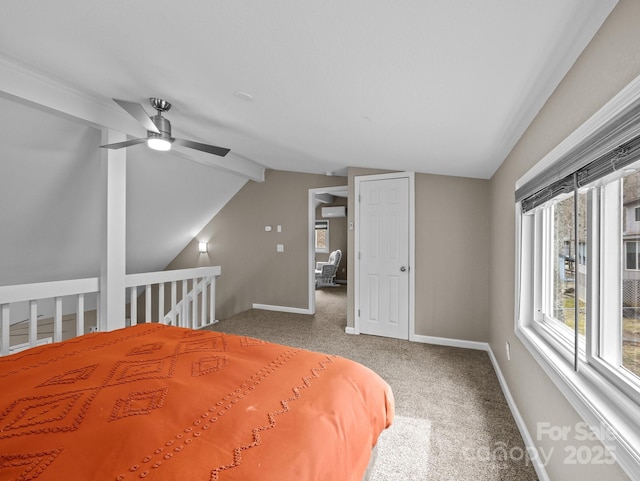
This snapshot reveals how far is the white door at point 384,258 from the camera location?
12.6 ft

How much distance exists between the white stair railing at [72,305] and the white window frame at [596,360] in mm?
3399

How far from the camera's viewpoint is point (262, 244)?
5535 millimetres

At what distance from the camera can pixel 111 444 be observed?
33.8 inches

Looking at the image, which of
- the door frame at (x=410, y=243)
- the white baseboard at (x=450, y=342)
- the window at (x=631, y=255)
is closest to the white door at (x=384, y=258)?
the door frame at (x=410, y=243)

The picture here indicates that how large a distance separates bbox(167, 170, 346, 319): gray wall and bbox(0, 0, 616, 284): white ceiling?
189 centimetres

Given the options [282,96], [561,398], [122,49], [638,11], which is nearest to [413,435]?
[561,398]

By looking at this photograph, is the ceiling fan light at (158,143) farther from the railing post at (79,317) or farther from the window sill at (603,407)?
the window sill at (603,407)

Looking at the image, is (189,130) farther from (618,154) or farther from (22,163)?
(618,154)

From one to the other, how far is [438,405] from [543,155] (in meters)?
1.91

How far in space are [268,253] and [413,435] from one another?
3978mm

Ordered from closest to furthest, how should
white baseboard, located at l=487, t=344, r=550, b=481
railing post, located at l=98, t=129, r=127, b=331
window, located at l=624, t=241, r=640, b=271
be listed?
window, located at l=624, t=241, r=640, b=271 < white baseboard, located at l=487, t=344, r=550, b=481 < railing post, located at l=98, t=129, r=127, b=331

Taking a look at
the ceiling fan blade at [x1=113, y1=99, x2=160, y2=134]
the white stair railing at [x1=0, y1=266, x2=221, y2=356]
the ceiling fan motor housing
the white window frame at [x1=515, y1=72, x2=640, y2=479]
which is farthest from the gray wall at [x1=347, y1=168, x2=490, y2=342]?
the white stair railing at [x1=0, y1=266, x2=221, y2=356]

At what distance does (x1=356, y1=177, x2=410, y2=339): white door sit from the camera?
385 cm

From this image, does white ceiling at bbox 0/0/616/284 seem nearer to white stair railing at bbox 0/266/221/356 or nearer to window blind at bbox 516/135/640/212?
window blind at bbox 516/135/640/212
